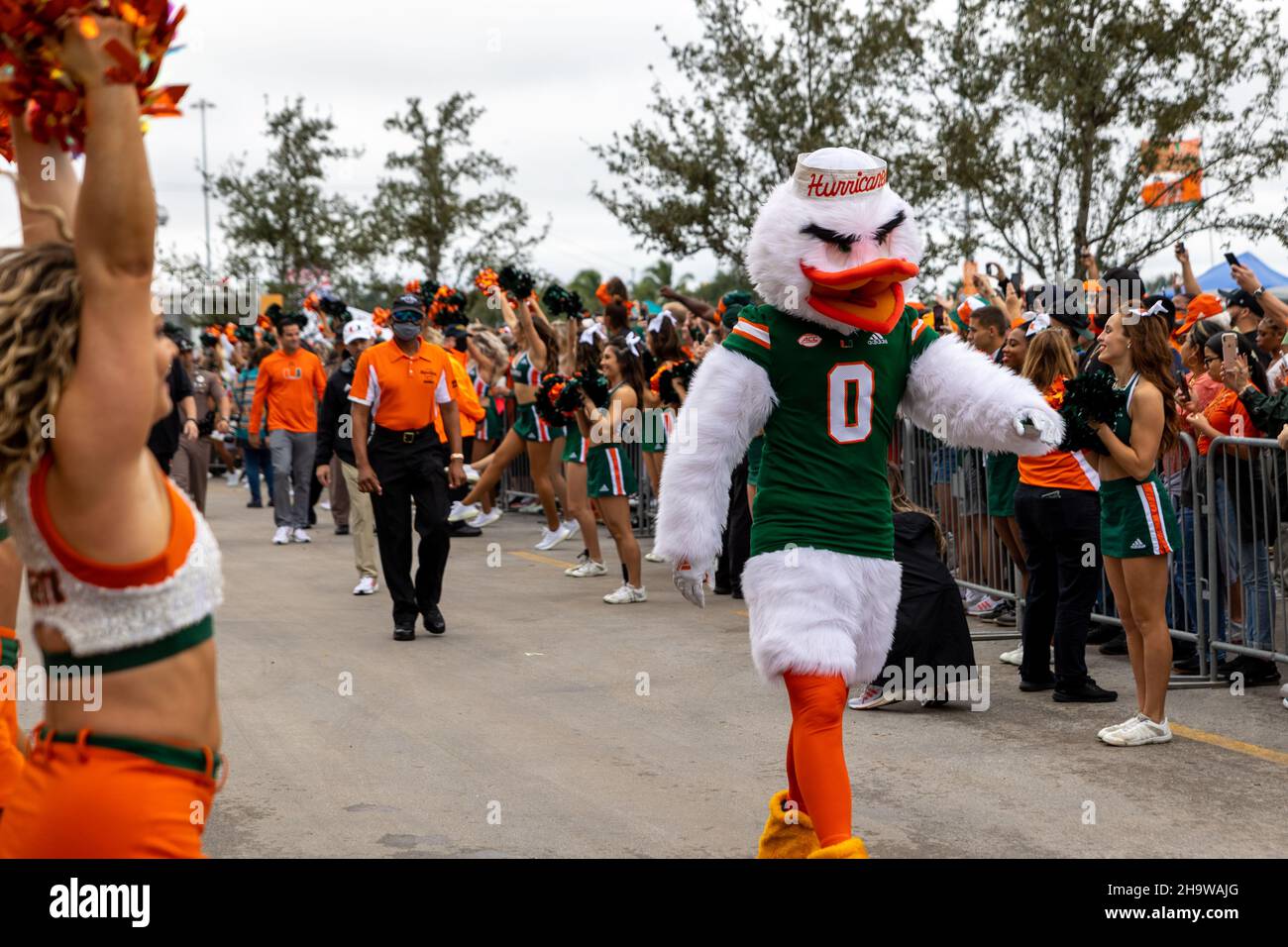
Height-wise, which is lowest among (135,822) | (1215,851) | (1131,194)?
(1215,851)

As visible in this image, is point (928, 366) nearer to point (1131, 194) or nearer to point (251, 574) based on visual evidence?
point (251, 574)

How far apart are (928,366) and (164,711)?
303 cm

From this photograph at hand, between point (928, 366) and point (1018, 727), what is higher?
point (928, 366)

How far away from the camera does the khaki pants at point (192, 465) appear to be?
49.5ft

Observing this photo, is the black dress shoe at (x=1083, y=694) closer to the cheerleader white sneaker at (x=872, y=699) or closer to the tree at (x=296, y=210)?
the cheerleader white sneaker at (x=872, y=699)

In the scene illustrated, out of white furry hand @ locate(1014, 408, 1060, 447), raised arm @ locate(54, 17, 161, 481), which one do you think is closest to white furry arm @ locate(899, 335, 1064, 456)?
white furry hand @ locate(1014, 408, 1060, 447)

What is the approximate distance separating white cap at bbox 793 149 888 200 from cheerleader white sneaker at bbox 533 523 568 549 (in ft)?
32.1

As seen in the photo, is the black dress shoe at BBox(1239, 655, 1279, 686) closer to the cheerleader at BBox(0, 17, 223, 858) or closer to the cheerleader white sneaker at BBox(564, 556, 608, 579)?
the cheerleader white sneaker at BBox(564, 556, 608, 579)

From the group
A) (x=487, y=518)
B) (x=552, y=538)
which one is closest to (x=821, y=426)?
(x=552, y=538)

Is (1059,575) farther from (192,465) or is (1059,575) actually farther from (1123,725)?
(192,465)
